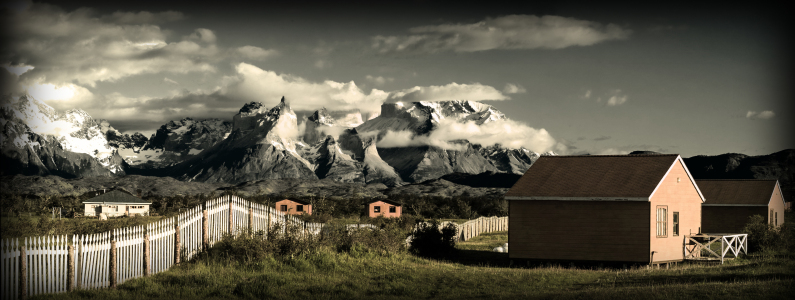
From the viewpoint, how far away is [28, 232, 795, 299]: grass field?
1577 centimetres

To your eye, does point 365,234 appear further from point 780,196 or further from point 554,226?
point 780,196

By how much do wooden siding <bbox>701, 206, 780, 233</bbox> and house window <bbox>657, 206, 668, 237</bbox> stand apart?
59.3ft

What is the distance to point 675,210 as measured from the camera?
2777cm

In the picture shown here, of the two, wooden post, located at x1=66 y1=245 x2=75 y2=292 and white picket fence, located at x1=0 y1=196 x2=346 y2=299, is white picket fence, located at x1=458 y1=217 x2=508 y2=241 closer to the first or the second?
white picket fence, located at x1=0 y1=196 x2=346 y2=299

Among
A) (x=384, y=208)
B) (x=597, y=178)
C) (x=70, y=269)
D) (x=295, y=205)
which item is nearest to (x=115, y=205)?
(x=295, y=205)

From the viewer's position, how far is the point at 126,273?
16781 millimetres

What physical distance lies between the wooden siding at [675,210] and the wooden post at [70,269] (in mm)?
19781

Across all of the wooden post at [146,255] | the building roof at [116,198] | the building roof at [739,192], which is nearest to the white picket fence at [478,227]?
the building roof at [739,192]

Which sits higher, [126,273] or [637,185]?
[637,185]

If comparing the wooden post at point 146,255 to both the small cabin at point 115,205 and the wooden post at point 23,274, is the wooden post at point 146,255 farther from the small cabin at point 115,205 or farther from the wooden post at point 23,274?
the small cabin at point 115,205

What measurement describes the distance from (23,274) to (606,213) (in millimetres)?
20195

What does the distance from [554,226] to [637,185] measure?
359cm

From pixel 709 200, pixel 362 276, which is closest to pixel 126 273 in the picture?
pixel 362 276

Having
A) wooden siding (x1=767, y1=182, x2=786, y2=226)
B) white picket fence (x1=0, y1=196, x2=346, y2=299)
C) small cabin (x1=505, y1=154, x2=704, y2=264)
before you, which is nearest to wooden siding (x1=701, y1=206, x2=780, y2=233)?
wooden siding (x1=767, y1=182, x2=786, y2=226)
